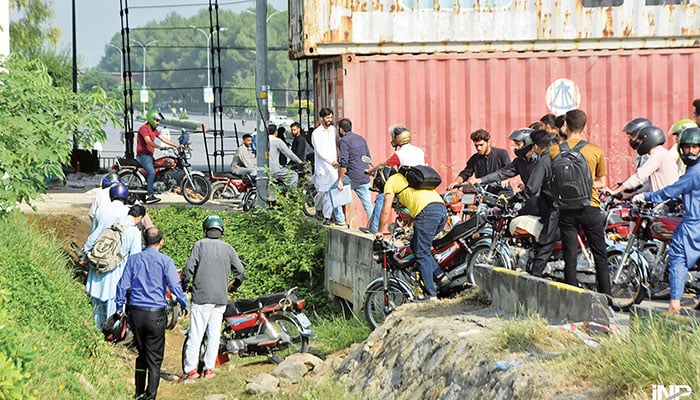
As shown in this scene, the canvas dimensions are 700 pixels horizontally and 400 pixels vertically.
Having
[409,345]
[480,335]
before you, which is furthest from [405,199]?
[480,335]

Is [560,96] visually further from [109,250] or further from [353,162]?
[109,250]

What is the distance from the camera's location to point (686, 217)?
10.2m

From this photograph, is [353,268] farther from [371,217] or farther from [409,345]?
[409,345]

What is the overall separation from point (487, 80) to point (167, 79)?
170m

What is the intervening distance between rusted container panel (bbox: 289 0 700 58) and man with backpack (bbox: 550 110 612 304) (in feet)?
27.1

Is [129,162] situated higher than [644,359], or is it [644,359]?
[129,162]

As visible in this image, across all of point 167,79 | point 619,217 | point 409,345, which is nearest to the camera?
point 409,345

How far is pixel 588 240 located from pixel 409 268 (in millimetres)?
2666

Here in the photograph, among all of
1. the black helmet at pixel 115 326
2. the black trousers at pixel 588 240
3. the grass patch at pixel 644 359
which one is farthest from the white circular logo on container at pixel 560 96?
the grass patch at pixel 644 359

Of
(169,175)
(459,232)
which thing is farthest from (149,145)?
(459,232)

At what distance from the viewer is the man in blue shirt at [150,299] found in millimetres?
11953

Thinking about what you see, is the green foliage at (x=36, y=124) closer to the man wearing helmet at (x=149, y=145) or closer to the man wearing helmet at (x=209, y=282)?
the man wearing helmet at (x=209, y=282)

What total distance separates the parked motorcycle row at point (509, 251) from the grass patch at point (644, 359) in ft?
10.1

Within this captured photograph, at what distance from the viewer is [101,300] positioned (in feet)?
46.7
